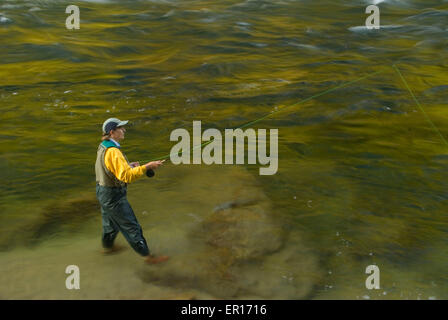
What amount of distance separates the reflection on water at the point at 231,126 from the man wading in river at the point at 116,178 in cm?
55

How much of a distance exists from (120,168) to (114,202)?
0.54 meters

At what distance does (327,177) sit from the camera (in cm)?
1027

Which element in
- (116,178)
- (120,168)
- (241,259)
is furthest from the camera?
(241,259)

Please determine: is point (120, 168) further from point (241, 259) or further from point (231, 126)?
point (231, 126)

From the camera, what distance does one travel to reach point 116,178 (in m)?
6.11

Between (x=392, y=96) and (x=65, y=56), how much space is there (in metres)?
13.3

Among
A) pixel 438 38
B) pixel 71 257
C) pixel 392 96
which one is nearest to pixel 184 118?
pixel 392 96

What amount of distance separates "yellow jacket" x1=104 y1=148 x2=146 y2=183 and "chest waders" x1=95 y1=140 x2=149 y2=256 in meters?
0.08

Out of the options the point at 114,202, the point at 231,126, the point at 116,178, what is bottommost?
the point at 231,126

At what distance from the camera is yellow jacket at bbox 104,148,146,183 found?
19.0ft

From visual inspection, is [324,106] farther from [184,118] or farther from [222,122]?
[184,118]

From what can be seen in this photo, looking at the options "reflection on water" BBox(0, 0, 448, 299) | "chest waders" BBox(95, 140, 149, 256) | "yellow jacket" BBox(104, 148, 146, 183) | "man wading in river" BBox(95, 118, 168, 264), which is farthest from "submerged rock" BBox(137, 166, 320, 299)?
"yellow jacket" BBox(104, 148, 146, 183)

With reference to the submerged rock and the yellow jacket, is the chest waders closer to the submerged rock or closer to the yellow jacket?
the yellow jacket

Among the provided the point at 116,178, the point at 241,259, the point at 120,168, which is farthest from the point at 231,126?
the point at 120,168
